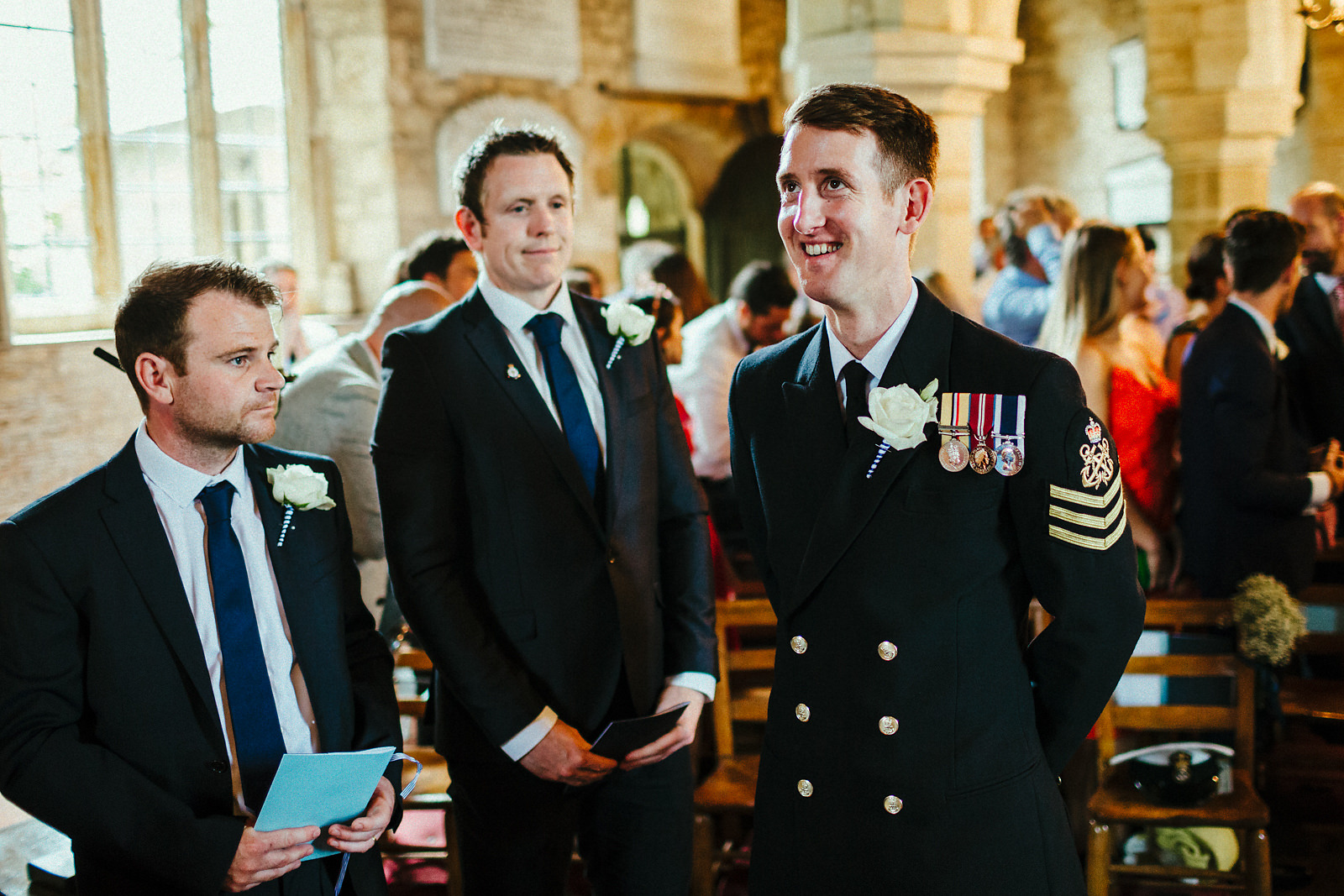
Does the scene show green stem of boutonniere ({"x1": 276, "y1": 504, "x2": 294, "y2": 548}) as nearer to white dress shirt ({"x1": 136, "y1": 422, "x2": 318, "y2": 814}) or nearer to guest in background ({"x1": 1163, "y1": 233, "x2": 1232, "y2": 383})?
white dress shirt ({"x1": 136, "y1": 422, "x2": 318, "y2": 814})

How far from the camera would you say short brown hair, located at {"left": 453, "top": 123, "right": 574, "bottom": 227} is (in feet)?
6.77

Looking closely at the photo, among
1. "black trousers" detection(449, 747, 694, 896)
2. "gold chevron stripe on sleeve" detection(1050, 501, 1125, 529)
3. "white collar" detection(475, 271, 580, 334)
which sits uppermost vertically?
"white collar" detection(475, 271, 580, 334)

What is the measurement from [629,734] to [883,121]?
1.10 meters

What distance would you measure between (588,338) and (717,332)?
2342mm

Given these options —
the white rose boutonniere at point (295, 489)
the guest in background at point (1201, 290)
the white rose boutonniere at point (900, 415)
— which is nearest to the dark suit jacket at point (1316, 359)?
the guest in background at point (1201, 290)

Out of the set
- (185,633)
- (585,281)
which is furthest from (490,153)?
(585,281)

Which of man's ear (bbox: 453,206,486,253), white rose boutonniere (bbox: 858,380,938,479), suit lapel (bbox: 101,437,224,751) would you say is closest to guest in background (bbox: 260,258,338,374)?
man's ear (bbox: 453,206,486,253)

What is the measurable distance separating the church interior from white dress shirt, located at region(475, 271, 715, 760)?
1351 millimetres

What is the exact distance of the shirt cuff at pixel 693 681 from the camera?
2113mm

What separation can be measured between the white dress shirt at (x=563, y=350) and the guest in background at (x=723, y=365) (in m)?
2.05

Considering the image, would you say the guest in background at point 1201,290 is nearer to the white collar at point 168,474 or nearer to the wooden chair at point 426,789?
the wooden chair at point 426,789

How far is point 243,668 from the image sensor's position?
1.71 m

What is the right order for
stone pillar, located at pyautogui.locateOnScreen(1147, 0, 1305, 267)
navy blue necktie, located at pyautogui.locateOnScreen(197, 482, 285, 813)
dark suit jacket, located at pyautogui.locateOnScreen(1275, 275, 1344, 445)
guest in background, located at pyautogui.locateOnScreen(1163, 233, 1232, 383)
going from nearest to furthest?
navy blue necktie, located at pyautogui.locateOnScreen(197, 482, 285, 813)
dark suit jacket, located at pyautogui.locateOnScreen(1275, 275, 1344, 445)
guest in background, located at pyautogui.locateOnScreen(1163, 233, 1232, 383)
stone pillar, located at pyautogui.locateOnScreen(1147, 0, 1305, 267)

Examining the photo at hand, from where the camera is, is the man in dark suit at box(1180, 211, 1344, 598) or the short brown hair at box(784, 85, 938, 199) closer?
the short brown hair at box(784, 85, 938, 199)
